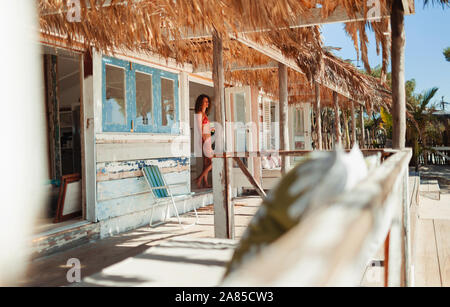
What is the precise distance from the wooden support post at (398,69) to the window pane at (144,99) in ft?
11.6

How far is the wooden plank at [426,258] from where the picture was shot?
2.98 meters

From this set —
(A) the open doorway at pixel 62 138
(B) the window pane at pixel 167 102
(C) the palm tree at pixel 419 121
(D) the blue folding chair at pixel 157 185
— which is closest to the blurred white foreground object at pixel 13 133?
(A) the open doorway at pixel 62 138

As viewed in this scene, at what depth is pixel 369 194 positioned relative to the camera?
0.61m

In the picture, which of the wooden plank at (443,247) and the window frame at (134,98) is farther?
the window frame at (134,98)

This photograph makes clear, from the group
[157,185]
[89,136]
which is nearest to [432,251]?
[157,185]

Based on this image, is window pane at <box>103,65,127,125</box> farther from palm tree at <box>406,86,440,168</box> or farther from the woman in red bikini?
palm tree at <box>406,86,440,168</box>

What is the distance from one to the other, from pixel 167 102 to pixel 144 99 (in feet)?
1.96

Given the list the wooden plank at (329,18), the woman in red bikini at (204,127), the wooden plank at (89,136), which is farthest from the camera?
the woman in red bikini at (204,127)

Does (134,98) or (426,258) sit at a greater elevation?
(134,98)

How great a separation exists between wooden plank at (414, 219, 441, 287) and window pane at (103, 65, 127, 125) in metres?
3.84

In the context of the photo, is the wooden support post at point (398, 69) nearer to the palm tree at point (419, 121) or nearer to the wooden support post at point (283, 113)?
the wooden support post at point (283, 113)

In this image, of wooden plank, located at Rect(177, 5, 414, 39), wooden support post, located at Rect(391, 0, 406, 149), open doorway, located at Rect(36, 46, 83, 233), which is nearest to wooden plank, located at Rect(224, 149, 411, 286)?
wooden support post, located at Rect(391, 0, 406, 149)

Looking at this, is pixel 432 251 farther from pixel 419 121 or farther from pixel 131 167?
pixel 419 121

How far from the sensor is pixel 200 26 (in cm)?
424
